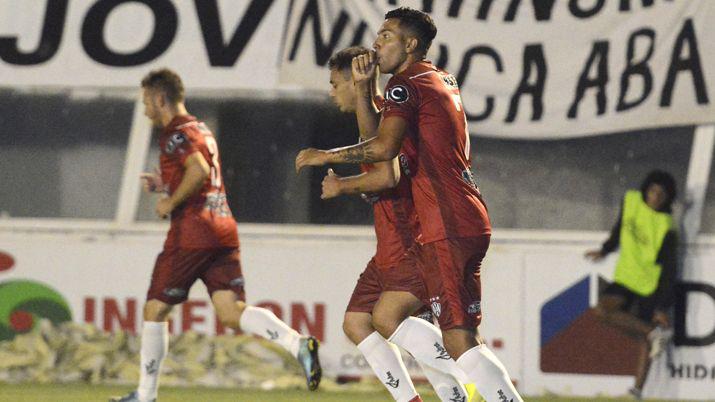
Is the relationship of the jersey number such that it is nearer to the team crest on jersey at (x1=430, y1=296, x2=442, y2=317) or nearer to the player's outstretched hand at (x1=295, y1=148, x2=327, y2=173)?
the player's outstretched hand at (x1=295, y1=148, x2=327, y2=173)

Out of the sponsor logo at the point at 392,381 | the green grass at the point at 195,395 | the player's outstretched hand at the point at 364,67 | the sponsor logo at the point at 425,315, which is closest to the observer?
the player's outstretched hand at the point at 364,67

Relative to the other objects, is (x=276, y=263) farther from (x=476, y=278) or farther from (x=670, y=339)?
(x=476, y=278)

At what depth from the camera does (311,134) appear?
35.6 ft

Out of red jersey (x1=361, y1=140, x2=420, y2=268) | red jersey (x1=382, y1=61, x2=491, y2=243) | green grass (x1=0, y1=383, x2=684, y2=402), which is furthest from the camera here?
green grass (x1=0, y1=383, x2=684, y2=402)

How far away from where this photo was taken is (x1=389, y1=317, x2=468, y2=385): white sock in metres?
7.29

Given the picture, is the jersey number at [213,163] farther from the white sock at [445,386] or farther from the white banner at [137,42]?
the white sock at [445,386]

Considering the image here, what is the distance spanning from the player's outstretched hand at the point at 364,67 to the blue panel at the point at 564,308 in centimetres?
400

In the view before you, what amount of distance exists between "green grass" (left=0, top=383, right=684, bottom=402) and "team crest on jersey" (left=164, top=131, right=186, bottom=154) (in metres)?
1.74

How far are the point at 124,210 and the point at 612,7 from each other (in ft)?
11.6

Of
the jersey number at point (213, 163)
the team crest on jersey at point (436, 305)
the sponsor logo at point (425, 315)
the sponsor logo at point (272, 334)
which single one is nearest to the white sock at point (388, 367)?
the sponsor logo at point (425, 315)

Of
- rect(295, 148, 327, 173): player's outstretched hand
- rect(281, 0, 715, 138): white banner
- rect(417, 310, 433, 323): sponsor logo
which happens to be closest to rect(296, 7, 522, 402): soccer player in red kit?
rect(295, 148, 327, 173): player's outstretched hand

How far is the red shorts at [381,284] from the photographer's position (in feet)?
24.6

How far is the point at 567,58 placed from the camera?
1053 centimetres

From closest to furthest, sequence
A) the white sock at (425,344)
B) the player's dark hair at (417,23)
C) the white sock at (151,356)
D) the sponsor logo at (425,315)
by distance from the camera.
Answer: the player's dark hair at (417,23) → the white sock at (425,344) → the sponsor logo at (425,315) → the white sock at (151,356)
